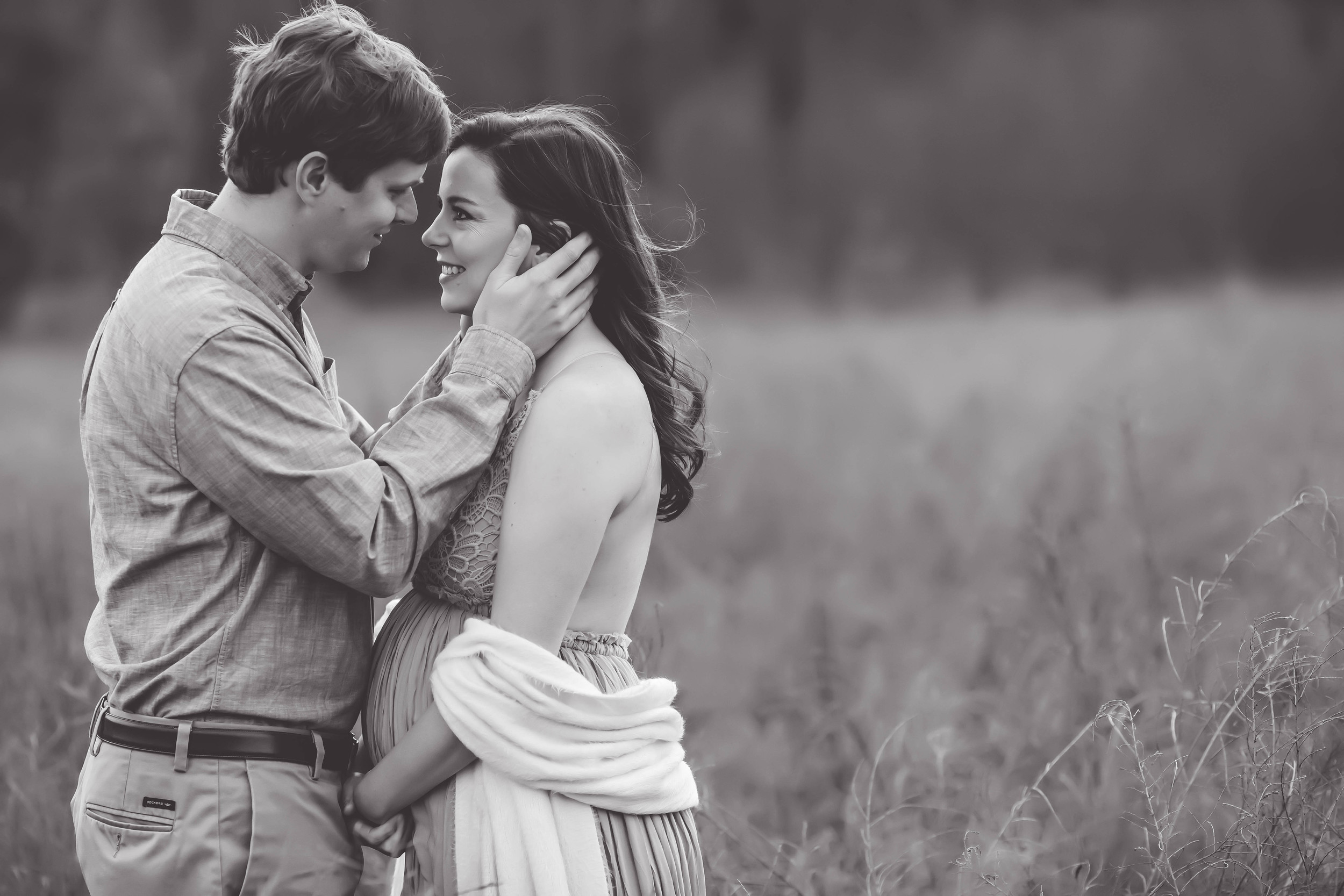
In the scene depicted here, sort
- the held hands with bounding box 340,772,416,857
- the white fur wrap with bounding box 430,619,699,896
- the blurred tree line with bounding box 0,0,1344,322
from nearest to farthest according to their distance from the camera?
the white fur wrap with bounding box 430,619,699,896
the held hands with bounding box 340,772,416,857
the blurred tree line with bounding box 0,0,1344,322

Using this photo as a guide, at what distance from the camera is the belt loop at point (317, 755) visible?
6.46ft

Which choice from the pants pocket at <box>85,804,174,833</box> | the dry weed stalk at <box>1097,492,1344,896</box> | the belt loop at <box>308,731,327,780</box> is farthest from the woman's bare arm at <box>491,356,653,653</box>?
the dry weed stalk at <box>1097,492,1344,896</box>

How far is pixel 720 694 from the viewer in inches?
178

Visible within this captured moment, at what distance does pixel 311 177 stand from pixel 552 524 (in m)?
0.68

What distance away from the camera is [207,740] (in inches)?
73.9

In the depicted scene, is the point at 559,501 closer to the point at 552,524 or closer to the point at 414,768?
the point at 552,524

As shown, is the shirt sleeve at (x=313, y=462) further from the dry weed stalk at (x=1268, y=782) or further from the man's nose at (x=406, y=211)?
the dry weed stalk at (x=1268, y=782)

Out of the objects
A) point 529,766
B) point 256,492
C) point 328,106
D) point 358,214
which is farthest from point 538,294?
point 529,766

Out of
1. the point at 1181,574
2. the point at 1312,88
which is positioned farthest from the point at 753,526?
the point at 1312,88

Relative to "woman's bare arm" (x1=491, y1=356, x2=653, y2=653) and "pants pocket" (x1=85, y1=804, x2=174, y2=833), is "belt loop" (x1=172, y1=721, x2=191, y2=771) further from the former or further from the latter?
"woman's bare arm" (x1=491, y1=356, x2=653, y2=653)

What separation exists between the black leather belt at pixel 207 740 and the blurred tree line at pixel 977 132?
964 cm

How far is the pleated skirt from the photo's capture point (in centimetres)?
199

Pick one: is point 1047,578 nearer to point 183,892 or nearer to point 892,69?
point 183,892

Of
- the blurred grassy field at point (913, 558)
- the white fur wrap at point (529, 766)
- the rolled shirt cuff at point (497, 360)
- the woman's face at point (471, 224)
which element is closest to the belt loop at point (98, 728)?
the white fur wrap at point (529, 766)
